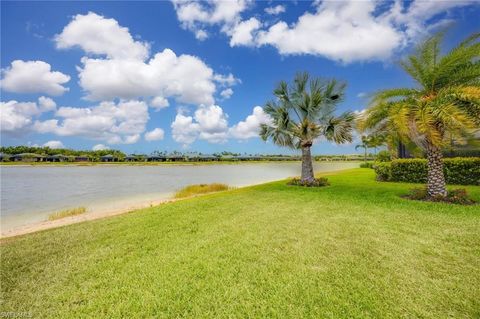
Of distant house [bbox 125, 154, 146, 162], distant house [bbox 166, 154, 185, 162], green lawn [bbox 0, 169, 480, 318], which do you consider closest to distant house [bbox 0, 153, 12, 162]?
distant house [bbox 125, 154, 146, 162]

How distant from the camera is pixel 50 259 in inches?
194

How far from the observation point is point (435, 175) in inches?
375

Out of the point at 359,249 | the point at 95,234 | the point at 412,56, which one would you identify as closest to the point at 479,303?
the point at 359,249

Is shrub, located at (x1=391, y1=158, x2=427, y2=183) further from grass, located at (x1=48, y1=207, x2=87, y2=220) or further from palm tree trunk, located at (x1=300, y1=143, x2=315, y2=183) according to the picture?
grass, located at (x1=48, y1=207, x2=87, y2=220)

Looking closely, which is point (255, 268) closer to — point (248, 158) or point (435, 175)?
point (435, 175)

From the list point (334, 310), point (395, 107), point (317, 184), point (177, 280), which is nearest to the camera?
point (334, 310)

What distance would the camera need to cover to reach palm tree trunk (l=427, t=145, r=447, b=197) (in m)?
9.41

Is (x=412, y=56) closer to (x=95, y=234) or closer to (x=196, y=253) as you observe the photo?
(x=196, y=253)

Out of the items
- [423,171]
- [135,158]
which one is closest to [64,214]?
[423,171]

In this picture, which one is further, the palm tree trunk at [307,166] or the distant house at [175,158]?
the distant house at [175,158]

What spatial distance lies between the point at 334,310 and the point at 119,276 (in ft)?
10.7

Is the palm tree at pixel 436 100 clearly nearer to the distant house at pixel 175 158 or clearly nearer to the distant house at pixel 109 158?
the distant house at pixel 109 158

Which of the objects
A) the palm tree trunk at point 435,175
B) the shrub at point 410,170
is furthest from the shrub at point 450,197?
the shrub at point 410,170

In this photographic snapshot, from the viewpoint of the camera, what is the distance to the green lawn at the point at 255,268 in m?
3.19
